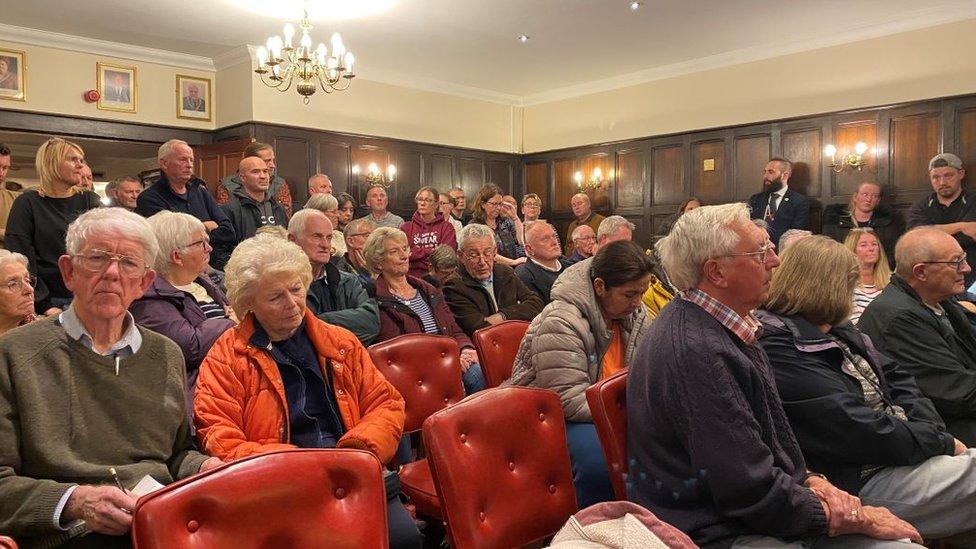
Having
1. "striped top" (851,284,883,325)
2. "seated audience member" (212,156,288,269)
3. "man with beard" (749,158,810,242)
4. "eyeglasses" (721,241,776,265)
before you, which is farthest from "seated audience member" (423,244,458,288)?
"man with beard" (749,158,810,242)

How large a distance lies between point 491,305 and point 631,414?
260 centimetres

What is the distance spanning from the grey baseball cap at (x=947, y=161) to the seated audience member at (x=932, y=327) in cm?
409

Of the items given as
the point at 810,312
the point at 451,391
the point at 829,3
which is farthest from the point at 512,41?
the point at 810,312

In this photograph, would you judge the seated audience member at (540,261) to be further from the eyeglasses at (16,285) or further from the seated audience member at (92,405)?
the seated audience member at (92,405)

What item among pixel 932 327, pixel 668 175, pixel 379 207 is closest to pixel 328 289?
pixel 932 327

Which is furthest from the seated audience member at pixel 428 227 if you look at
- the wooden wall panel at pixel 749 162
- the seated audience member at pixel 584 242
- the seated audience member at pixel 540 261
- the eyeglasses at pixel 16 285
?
the eyeglasses at pixel 16 285

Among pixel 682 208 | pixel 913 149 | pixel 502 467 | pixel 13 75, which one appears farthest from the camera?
pixel 682 208

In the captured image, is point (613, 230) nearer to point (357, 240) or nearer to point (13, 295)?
point (357, 240)

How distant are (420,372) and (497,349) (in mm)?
381

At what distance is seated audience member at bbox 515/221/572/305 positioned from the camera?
15.6 ft

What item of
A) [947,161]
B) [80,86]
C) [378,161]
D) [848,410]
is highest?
[80,86]

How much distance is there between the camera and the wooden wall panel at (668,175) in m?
8.69

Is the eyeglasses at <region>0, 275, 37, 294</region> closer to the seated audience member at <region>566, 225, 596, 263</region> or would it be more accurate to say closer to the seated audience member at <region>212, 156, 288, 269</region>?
the seated audience member at <region>212, 156, 288, 269</region>

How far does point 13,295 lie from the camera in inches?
104
